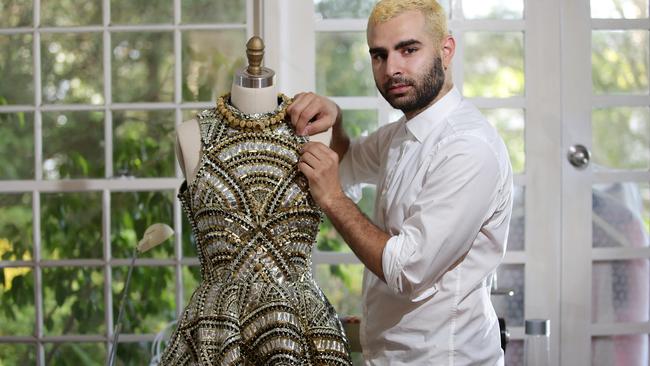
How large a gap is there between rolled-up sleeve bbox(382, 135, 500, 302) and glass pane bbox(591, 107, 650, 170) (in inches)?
60.3

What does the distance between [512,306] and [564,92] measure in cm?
75

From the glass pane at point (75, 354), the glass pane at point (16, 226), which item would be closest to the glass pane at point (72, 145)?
the glass pane at point (16, 226)

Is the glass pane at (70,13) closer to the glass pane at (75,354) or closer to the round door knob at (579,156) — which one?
the glass pane at (75,354)

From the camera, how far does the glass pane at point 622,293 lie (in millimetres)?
3562

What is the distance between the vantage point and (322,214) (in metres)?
2.18

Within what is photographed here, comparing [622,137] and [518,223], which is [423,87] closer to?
[518,223]

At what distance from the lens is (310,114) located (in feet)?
7.09

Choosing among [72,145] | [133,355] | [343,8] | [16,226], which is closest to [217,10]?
[343,8]

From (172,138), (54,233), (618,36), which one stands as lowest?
(54,233)

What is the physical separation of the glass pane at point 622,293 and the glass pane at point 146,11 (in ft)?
5.65

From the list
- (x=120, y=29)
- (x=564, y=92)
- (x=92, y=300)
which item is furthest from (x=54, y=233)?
(x=564, y=92)

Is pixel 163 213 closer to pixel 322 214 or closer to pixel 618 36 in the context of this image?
pixel 322 214

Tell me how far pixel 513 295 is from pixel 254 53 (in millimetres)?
1723

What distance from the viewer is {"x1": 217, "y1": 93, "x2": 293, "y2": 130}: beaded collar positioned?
2123mm
